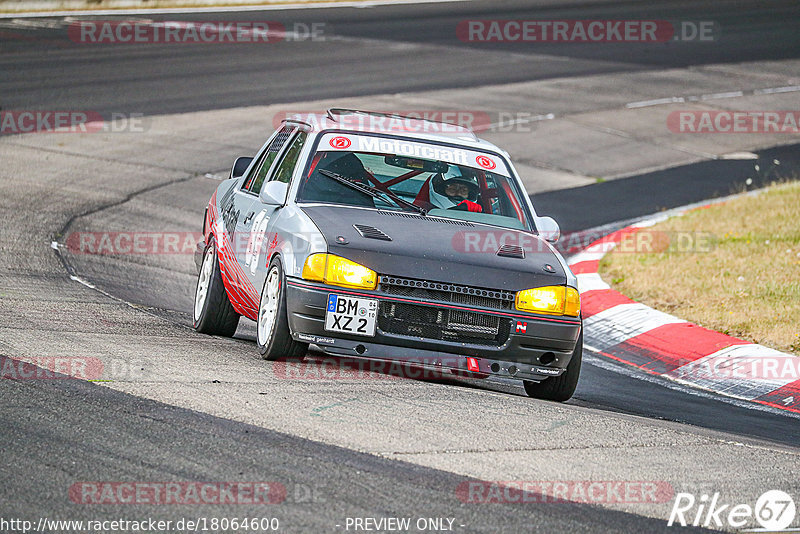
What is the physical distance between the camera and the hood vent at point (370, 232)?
22.0 ft

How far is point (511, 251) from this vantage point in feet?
22.9

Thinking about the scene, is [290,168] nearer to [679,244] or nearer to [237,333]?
[237,333]

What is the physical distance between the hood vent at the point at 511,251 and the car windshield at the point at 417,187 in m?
0.53

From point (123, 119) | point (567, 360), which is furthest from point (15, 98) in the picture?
point (567, 360)

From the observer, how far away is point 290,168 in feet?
25.8

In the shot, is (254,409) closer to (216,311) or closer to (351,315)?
(351,315)

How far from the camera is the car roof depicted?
26.2 ft
